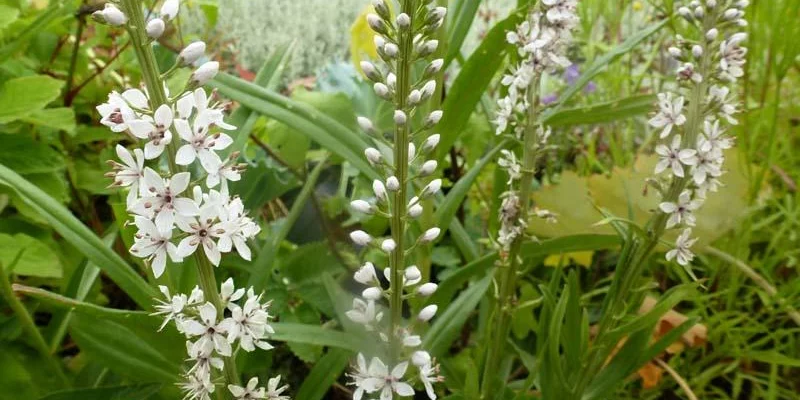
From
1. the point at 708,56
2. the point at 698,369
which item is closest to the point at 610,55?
the point at 708,56

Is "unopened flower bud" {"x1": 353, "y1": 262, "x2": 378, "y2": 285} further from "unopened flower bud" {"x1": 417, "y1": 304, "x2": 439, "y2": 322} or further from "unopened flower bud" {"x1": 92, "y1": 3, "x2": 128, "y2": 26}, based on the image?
"unopened flower bud" {"x1": 92, "y1": 3, "x2": 128, "y2": 26}

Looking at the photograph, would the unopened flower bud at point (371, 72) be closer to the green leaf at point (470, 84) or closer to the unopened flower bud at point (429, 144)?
the unopened flower bud at point (429, 144)

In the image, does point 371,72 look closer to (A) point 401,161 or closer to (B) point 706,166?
(A) point 401,161

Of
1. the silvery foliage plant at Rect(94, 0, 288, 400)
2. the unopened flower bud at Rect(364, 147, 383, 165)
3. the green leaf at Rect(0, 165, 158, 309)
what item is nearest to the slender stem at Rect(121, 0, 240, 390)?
the silvery foliage plant at Rect(94, 0, 288, 400)

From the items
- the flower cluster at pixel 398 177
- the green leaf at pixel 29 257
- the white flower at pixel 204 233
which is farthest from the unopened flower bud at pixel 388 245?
the green leaf at pixel 29 257

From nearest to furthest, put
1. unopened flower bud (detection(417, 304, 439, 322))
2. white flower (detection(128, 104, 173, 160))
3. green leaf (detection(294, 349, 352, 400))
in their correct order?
white flower (detection(128, 104, 173, 160)), unopened flower bud (detection(417, 304, 439, 322)), green leaf (detection(294, 349, 352, 400))
